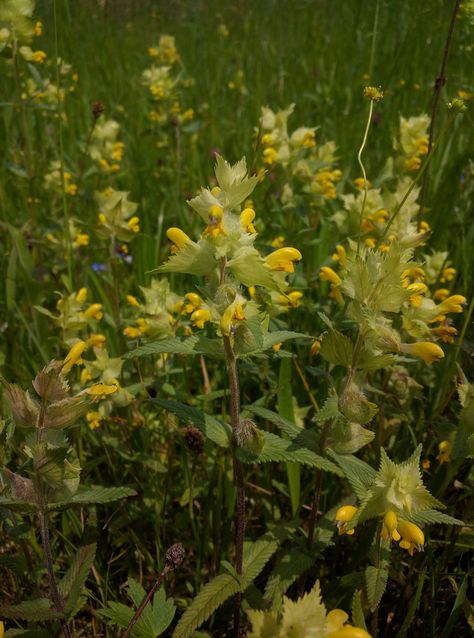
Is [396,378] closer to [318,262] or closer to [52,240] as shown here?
[318,262]

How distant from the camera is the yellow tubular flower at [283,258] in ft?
3.50

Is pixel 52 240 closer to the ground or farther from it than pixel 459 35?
closer to the ground

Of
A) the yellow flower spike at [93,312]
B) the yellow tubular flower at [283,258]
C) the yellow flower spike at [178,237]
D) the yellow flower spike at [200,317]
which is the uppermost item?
the yellow flower spike at [178,237]

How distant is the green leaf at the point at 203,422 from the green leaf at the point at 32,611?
0.38 m

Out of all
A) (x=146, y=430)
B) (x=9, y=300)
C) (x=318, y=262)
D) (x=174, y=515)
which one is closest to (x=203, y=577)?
(x=174, y=515)

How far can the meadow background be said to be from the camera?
1283mm

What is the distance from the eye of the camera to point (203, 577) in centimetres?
135

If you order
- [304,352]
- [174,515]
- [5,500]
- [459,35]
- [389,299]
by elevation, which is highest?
[459,35]

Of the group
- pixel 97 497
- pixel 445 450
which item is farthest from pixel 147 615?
pixel 445 450

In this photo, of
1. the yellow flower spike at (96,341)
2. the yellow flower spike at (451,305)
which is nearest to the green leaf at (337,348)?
the yellow flower spike at (451,305)

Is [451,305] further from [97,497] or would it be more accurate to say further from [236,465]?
[97,497]

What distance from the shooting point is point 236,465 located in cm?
107

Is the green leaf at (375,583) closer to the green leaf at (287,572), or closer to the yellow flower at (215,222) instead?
the green leaf at (287,572)

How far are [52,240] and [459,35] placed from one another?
2442 mm
